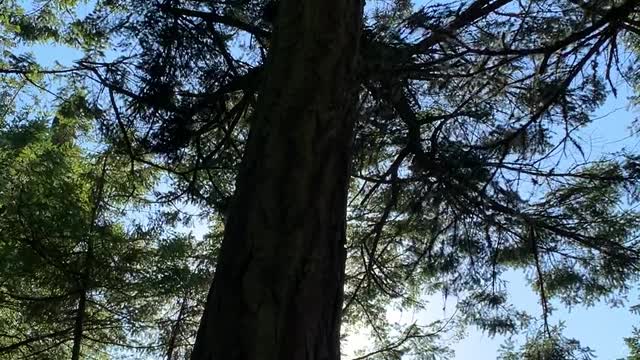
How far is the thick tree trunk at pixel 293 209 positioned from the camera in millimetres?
1635

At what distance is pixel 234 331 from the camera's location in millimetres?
1620

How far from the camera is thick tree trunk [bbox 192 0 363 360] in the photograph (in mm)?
1635

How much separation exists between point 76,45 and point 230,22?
1804 millimetres

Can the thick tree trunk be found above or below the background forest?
below

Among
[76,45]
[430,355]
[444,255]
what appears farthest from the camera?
[430,355]

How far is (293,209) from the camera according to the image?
1.78 metres

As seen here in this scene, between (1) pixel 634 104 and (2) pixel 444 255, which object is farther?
(2) pixel 444 255

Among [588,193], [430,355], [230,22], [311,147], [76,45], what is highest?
[76,45]

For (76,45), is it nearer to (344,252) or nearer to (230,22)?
(230,22)

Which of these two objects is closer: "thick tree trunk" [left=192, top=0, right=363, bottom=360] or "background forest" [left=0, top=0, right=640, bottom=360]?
"thick tree trunk" [left=192, top=0, right=363, bottom=360]

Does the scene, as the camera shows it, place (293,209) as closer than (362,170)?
Yes

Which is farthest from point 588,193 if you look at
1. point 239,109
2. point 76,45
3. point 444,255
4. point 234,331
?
point 76,45

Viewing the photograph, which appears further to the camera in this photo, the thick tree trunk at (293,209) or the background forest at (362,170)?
the background forest at (362,170)

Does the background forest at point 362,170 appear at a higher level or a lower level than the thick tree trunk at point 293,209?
higher
